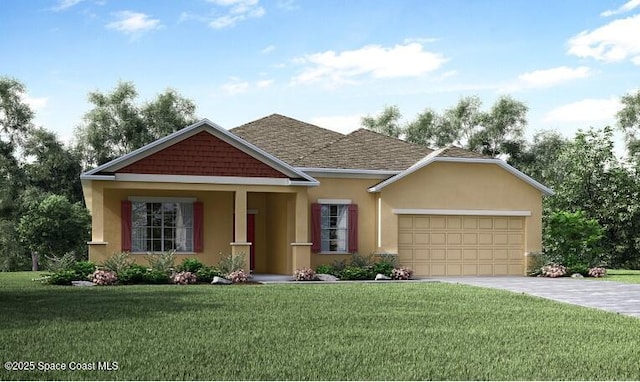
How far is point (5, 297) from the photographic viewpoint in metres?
16.8

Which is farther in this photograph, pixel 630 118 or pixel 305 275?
pixel 630 118

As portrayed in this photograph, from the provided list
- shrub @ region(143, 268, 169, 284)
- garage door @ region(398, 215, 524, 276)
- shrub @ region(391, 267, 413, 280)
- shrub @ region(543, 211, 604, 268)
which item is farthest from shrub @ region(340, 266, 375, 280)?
shrub @ region(543, 211, 604, 268)

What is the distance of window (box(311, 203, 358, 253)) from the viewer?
26094 mm

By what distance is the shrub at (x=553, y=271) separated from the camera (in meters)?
26.7

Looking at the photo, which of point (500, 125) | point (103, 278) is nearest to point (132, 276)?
point (103, 278)

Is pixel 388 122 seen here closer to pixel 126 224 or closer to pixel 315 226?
pixel 315 226

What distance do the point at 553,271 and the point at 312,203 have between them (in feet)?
26.8

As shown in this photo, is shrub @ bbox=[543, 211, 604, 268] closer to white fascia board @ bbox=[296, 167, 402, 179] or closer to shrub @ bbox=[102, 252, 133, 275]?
white fascia board @ bbox=[296, 167, 402, 179]

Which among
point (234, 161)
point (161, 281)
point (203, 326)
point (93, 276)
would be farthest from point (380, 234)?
point (203, 326)

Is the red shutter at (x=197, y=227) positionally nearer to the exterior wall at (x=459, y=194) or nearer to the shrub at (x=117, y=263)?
the shrub at (x=117, y=263)

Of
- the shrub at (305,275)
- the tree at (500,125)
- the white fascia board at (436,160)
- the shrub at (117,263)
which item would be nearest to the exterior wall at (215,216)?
the shrub at (117,263)

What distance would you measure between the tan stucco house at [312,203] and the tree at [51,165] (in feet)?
58.4

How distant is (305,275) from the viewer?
23.5 metres

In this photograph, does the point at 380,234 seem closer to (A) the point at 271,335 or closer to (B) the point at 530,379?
(A) the point at 271,335
